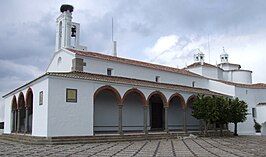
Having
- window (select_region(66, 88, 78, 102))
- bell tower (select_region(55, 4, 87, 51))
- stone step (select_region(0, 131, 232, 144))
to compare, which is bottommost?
stone step (select_region(0, 131, 232, 144))

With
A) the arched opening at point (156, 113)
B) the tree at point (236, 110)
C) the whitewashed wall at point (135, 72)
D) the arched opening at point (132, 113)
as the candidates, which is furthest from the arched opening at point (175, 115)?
the tree at point (236, 110)

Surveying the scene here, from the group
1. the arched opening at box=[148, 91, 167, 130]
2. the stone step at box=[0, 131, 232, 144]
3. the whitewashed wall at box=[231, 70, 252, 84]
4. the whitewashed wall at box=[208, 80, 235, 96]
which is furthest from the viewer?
the whitewashed wall at box=[231, 70, 252, 84]

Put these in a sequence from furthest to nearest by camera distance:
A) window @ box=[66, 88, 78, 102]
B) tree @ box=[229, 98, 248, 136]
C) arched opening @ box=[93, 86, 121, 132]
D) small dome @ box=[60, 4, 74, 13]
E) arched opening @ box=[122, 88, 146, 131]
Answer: tree @ box=[229, 98, 248, 136], small dome @ box=[60, 4, 74, 13], arched opening @ box=[122, 88, 146, 131], arched opening @ box=[93, 86, 121, 132], window @ box=[66, 88, 78, 102]

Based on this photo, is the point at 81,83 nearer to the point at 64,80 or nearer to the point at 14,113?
the point at 64,80

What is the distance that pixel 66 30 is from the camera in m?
23.4

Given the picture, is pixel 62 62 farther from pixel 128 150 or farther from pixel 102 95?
pixel 128 150

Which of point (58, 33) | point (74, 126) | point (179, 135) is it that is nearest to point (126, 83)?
point (74, 126)

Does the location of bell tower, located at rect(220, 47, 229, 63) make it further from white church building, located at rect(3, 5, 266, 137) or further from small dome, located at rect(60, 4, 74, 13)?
small dome, located at rect(60, 4, 74, 13)

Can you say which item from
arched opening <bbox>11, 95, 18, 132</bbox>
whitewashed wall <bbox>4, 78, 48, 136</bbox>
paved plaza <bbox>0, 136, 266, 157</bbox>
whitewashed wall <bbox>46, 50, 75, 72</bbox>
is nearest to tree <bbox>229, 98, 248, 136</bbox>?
paved plaza <bbox>0, 136, 266, 157</bbox>

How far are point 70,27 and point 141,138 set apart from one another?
10.5m

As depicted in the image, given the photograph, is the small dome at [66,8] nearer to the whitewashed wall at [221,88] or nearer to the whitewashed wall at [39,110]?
the whitewashed wall at [39,110]

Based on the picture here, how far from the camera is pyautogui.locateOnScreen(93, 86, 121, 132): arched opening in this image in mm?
21047

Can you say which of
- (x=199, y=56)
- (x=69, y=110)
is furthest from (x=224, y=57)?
(x=69, y=110)

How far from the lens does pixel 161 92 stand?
22.4 metres
